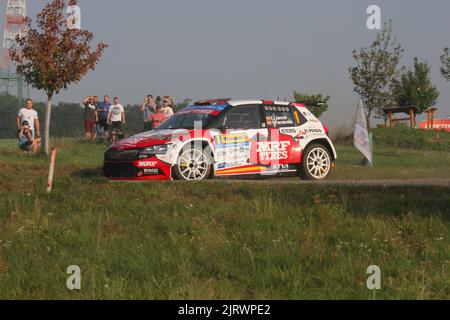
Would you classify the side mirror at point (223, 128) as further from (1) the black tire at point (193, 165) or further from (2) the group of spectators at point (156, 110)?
(2) the group of spectators at point (156, 110)

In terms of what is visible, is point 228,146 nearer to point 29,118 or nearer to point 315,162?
point 315,162

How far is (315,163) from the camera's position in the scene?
48.9 ft

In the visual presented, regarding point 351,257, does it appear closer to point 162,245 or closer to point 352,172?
point 162,245

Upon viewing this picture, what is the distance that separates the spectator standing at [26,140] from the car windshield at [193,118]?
287 inches

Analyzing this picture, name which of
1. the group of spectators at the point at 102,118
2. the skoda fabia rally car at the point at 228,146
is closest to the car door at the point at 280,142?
the skoda fabia rally car at the point at 228,146

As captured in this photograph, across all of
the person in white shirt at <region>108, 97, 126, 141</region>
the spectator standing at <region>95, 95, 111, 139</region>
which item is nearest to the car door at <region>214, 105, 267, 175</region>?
the person in white shirt at <region>108, 97, 126, 141</region>

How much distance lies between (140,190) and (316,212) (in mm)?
3028

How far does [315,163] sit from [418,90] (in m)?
34.1

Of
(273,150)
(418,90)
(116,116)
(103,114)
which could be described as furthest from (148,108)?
(418,90)

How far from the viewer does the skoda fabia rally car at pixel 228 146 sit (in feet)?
43.6

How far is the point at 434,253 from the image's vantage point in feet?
26.2

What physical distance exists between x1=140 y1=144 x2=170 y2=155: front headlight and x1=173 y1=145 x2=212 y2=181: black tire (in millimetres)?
289

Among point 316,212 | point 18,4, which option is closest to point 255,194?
point 316,212

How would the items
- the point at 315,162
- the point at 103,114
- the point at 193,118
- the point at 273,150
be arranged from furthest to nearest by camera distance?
the point at 103,114 → the point at 315,162 → the point at 273,150 → the point at 193,118
